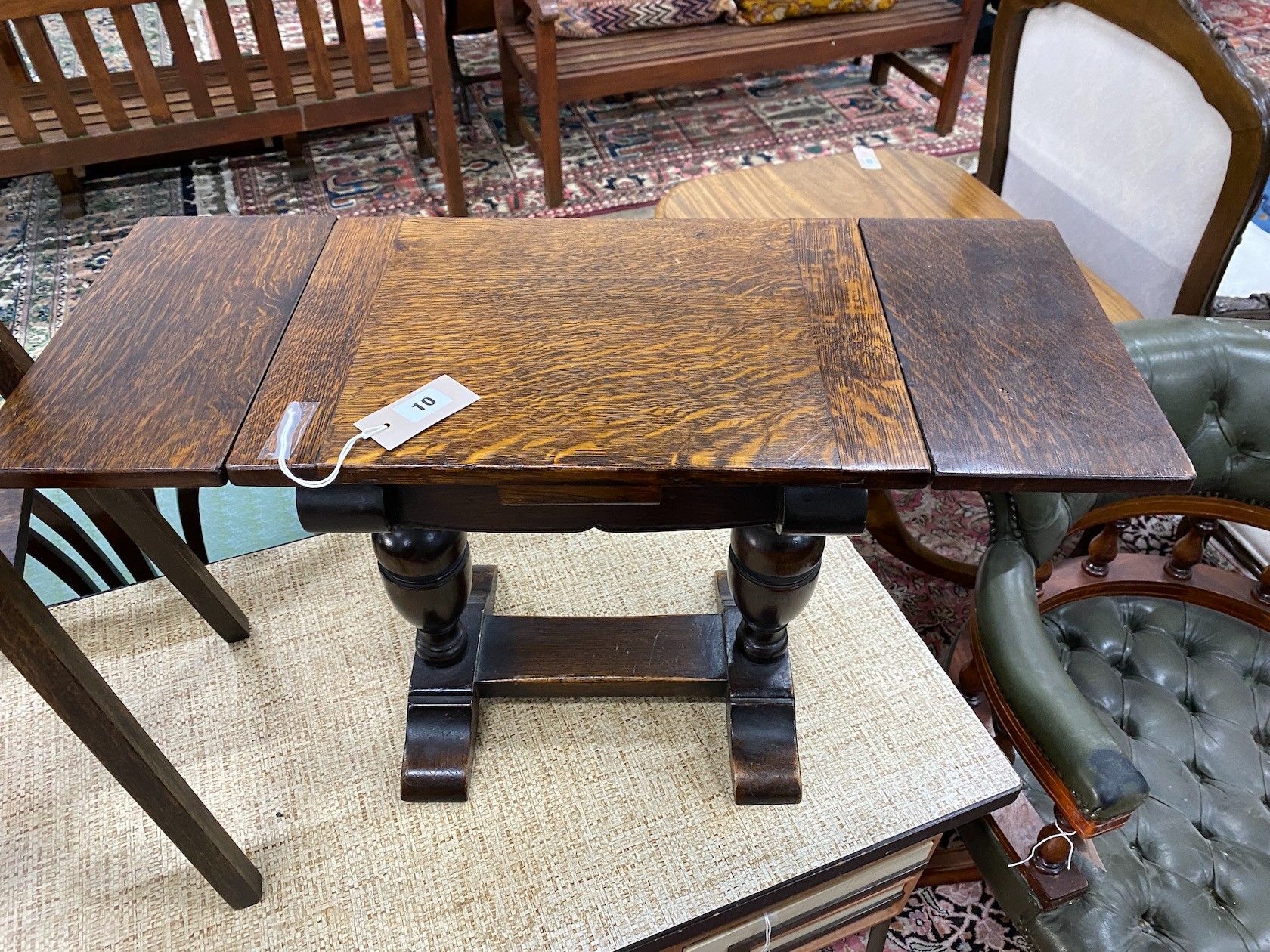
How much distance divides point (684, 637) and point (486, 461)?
597mm

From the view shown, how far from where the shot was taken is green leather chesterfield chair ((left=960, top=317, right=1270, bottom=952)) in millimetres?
1053

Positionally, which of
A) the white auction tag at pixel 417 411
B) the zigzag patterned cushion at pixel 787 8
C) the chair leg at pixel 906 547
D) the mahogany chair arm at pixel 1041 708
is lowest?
the chair leg at pixel 906 547

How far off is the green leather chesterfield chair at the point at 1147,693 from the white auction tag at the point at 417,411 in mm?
748

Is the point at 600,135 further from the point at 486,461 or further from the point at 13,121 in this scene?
the point at 486,461

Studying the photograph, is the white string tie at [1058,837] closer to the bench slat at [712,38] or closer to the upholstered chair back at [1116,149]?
the upholstered chair back at [1116,149]

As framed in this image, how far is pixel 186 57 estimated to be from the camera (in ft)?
7.48

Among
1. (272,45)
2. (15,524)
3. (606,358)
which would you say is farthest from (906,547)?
(272,45)

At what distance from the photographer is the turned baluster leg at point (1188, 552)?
1.44 metres

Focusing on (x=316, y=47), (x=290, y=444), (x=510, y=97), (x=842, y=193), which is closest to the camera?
(x=290, y=444)

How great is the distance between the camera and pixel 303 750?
1.20 metres

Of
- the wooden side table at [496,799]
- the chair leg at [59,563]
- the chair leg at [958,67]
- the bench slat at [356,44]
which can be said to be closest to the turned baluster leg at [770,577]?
the wooden side table at [496,799]

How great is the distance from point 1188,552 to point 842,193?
111 centimetres

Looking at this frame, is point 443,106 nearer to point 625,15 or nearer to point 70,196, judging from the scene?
point 625,15

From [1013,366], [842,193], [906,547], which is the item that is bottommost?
[906,547]
